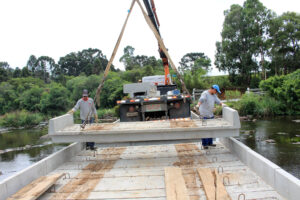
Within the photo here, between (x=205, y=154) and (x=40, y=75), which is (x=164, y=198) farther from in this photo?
(x=40, y=75)

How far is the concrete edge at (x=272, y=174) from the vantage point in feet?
9.25

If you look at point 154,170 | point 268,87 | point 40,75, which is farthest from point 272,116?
point 40,75

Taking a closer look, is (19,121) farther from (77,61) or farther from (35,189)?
(77,61)

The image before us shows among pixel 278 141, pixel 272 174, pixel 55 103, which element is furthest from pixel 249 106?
pixel 55 103

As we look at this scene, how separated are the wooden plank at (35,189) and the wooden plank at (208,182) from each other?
2043 millimetres

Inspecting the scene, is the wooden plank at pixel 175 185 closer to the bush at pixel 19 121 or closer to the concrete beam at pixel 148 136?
the concrete beam at pixel 148 136

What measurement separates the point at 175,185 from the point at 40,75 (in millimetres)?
63446

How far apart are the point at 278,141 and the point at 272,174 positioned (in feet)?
32.6

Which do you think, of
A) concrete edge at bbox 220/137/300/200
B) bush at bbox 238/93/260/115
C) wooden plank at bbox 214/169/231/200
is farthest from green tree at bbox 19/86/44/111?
wooden plank at bbox 214/169/231/200

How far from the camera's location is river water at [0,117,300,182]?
9.74 metres

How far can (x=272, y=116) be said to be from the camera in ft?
65.4

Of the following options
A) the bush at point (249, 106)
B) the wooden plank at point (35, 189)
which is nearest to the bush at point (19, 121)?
the bush at point (249, 106)

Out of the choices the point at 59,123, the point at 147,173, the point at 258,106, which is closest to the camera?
the point at 147,173

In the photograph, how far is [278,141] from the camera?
479 inches
